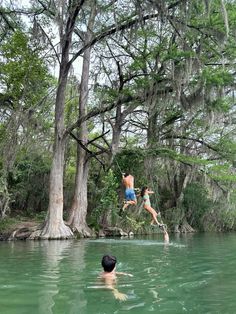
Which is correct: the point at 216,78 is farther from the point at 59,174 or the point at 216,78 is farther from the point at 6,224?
the point at 6,224

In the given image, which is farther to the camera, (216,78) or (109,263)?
(216,78)

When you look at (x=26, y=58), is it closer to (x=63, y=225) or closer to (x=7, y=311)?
(x=63, y=225)

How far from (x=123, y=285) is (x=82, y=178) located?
1653cm

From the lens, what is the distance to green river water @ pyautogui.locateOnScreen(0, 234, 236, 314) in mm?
5910

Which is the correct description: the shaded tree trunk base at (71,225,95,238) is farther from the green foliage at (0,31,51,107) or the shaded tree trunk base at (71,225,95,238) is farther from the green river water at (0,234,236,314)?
the green river water at (0,234,236,314)

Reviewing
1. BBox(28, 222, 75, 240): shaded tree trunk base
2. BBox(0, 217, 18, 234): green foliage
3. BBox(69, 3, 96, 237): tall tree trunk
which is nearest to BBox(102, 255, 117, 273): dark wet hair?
BBox(28, 222, 75, 240): shaded tree trunk base

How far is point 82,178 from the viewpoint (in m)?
23.8

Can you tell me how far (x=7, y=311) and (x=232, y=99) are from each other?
64.0ft

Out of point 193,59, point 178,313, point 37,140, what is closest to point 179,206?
point 37,140

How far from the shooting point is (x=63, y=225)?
20406 millimetres

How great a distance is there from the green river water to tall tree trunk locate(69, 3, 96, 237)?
10226 mm

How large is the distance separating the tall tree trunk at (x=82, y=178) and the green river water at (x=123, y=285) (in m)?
10.2

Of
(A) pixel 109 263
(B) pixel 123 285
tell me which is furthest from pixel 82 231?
(A) pixel 109 263

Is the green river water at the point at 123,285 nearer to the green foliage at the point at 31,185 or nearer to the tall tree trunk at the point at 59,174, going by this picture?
the tall tree trunk at the point at 59,174
